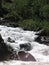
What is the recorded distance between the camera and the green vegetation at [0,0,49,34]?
20938mm

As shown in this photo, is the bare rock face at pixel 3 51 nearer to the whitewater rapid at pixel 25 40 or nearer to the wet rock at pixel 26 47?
the whitewater rapid at pixel 25 40

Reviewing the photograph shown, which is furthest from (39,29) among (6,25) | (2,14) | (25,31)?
(2,14)

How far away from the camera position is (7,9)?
27.3 metres

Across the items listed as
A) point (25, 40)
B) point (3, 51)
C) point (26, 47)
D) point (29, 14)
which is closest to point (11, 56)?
point (3, 51)

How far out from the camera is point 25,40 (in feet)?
56.6

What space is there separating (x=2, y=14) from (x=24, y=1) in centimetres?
329

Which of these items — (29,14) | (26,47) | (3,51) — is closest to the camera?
(3,51)

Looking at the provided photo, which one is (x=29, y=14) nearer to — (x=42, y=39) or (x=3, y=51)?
(x=42, y=39)

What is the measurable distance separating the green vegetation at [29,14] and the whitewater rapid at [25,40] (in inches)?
39.6

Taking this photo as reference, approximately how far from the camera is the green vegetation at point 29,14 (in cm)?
2094

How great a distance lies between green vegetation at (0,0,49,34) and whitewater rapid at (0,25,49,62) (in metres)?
1.01

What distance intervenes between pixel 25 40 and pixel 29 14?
7.39 m

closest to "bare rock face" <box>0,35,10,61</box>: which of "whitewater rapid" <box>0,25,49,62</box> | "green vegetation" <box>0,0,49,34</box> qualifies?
"whitewater rapid" <box>0,25,49,62</box>

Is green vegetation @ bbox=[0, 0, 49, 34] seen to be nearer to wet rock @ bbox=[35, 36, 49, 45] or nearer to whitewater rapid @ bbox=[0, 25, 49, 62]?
whitewater rapid @ bbox=[0, 25, 49, 62]
